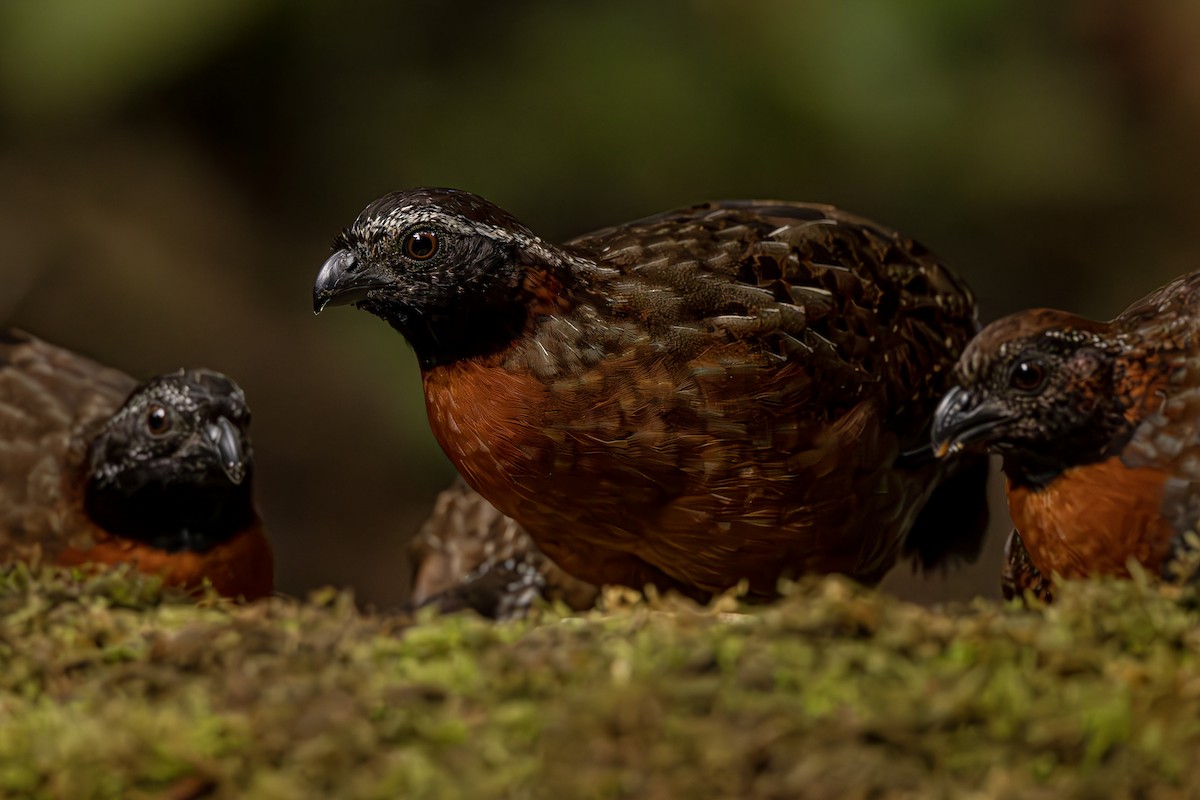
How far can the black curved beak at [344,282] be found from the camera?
10.9 ft

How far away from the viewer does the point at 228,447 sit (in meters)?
4.04

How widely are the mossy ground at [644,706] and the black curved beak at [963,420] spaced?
2.27ft

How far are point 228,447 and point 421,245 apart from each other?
1120mm

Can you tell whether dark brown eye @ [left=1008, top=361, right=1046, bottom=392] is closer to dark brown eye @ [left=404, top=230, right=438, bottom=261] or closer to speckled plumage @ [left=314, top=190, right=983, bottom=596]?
speckled plumage @ [left=314, top=190, right=983, bottom=596]

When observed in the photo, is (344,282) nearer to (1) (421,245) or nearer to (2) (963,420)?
(1) (421,245)

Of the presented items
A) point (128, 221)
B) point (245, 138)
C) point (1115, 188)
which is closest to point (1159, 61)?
point (1115, 188)

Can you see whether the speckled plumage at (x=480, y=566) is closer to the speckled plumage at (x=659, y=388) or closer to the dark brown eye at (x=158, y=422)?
the speckled plumage at (x=659, y=388)

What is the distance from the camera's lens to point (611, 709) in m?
1.86

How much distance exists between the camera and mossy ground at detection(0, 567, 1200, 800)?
179 cm

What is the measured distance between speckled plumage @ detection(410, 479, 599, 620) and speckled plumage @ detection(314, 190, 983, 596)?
0.82 m

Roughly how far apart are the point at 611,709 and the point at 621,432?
4.75ft

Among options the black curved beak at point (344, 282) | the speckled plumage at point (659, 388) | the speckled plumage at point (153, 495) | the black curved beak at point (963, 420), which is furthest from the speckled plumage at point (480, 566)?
the black curved beak at point (963, 420)

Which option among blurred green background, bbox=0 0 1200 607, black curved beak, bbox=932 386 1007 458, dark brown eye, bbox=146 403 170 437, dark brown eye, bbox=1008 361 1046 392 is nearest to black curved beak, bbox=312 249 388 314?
dark brown eye, bbox=146 403 170 437

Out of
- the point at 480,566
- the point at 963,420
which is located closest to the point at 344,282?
the point at 963,420
